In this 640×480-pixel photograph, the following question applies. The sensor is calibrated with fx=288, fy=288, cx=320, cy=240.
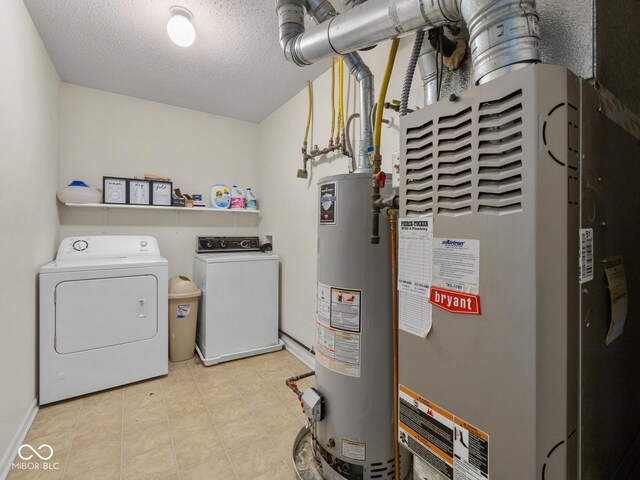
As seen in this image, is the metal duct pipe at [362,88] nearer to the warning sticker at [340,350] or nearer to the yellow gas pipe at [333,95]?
the yellow gas pipe at [333,95]

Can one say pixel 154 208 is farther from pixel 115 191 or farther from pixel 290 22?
pixel 290 22

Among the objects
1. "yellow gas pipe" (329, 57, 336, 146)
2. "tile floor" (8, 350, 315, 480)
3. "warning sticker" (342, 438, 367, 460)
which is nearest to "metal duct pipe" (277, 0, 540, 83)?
"yellow gas pipe" (329, 57, 336, 146)

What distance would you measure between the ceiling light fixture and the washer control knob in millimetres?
1822

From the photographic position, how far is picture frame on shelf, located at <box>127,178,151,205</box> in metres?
2.71

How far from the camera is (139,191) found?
9.00ft

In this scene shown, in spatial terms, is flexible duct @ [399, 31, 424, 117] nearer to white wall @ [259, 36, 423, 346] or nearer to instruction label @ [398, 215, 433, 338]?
instruction label @ [398, 215, 433, 338]

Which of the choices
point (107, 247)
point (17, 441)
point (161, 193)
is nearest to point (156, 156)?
point (161, 193)

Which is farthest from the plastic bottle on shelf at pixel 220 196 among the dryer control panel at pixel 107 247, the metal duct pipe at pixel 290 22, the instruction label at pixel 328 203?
the instruction label at pixel 328 203

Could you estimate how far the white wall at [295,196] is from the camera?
2309 mm

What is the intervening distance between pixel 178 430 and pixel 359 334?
1.33 m

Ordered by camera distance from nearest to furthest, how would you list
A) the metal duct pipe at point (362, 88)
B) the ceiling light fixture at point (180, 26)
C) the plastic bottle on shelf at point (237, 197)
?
the metal duct pipe at point (362, 88) < the ceiling light fixture at point (180, 26) < the plastic bottle on shelf at point (237, 197)

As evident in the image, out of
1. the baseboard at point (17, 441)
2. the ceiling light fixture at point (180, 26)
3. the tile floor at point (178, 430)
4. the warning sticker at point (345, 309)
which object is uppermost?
the ceiling light fixture at point (180, 26)

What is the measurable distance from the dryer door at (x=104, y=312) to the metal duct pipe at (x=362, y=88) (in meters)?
1.91

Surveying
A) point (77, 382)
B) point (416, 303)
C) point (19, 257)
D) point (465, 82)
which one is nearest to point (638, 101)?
point (465, 82)
